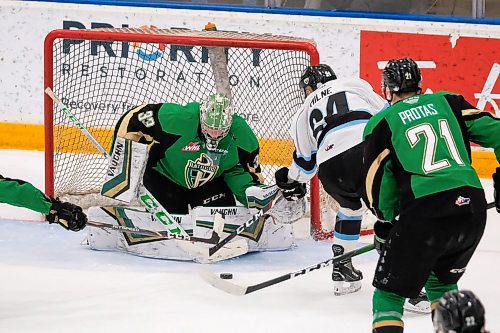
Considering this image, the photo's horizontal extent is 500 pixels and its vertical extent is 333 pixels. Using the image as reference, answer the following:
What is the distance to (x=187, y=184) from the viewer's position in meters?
4.60

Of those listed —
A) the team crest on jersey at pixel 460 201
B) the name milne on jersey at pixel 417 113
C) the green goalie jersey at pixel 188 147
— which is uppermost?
the name milne on jersey at pixel 417 113

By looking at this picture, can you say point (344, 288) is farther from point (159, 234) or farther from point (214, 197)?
point (214, 197)

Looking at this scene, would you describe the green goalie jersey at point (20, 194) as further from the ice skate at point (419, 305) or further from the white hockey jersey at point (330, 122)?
the ice skate at point (419, 305)

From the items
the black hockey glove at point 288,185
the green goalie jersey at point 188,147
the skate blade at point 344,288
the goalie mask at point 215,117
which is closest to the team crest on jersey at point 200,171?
the green goalie jersey at point 188,147

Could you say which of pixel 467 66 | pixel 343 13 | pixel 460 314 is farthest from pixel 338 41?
pixel 460 314

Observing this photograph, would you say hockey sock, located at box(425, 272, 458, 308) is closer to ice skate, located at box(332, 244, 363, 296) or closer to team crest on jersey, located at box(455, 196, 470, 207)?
team crest on jersey, located at box(455, 196, 470, 207)

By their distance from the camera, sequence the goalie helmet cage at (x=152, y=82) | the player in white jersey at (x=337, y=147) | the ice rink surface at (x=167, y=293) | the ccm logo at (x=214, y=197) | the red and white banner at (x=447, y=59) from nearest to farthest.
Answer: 1. the ice rink surface at (x=167, y=293)
2. the player in white jersey at (x=337, y=147)
3. the ccm logo at (x=214, y=197)
4. the goalie helmet cage at (x=152, y=82)
5. the red and white banner at (x=447, y=59)

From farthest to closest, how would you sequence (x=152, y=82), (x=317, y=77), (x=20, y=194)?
(x=152, y=82) → (x=317, y=77) → (x=20, y=194)

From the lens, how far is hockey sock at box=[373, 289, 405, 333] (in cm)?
279

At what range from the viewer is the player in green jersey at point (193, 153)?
4461mm

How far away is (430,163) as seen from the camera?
2.77 meters

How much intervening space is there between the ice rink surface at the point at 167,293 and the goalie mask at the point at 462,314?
1569 mm

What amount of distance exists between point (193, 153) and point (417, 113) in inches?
71.7

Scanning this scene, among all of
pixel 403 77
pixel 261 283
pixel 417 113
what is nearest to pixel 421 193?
pixel 417 113
